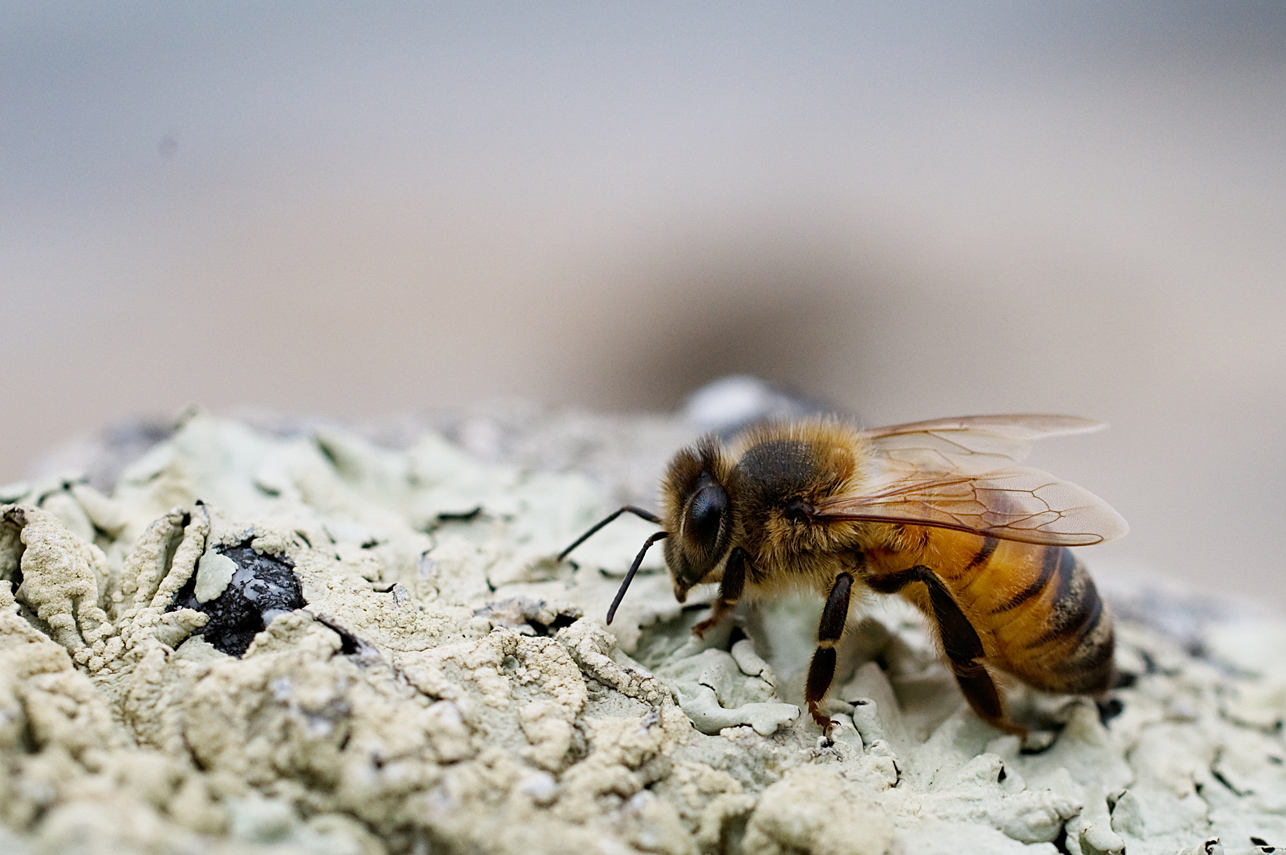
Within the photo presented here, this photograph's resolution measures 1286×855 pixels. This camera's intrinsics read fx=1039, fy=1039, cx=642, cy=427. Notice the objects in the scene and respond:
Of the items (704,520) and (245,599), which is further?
(704,520)

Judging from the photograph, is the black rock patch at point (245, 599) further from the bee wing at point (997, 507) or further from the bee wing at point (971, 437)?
the bee wing at point (971, 437)

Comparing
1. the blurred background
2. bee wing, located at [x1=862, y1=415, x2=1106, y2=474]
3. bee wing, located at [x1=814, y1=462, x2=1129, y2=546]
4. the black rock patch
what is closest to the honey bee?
bee wing, located at [x1=814, y1=462, x2=1129, y2=546]

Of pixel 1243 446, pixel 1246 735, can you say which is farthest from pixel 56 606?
pixel 1243 446

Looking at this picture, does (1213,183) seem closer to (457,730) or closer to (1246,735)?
(1246,735)

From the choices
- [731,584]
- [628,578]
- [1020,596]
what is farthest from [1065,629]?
[628,578]

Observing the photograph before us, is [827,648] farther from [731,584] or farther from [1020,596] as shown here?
[1020,596]

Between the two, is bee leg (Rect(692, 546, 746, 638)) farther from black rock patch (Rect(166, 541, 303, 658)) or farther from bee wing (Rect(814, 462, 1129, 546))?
black rock patch (Rect(166, 541, 303, 658))
